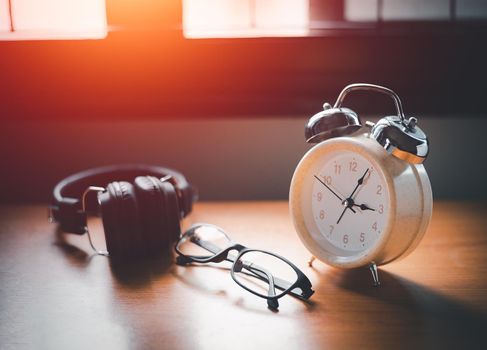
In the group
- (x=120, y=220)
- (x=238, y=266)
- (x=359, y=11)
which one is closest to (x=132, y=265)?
(x=120, y=220)

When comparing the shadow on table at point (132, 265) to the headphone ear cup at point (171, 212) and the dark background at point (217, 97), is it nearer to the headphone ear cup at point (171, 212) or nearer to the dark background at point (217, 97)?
the headphone ear cup at point (171, 212)

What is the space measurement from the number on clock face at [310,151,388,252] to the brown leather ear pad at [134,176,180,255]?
0.26 metres

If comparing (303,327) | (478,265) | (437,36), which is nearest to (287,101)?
(437,36)

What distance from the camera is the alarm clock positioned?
0.91 metres

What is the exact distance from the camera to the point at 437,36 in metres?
1.43

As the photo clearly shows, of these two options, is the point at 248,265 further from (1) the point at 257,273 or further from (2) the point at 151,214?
(2) the point at 151,214

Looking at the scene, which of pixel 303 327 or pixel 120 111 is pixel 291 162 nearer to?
pixel 120 111

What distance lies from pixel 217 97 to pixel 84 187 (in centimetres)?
39

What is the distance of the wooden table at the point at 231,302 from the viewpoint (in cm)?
79

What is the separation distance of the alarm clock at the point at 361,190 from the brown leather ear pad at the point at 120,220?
0.28 metres

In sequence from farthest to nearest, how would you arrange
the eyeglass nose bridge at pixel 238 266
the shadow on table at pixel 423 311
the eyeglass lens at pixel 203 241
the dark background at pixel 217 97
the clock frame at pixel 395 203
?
the dark background at pixel 217 97 < the eyeglass lens at pixel 203 241 < the eyeglass nose bridge at pixel 238 266 < the clock frame at pixel 395 203 < the shadow on table at pixel 423 311

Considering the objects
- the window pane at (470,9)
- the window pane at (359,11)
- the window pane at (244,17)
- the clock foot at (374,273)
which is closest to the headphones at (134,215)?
the clock foot at (374,273)

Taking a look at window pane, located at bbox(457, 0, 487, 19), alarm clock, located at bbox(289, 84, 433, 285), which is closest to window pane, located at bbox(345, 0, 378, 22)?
window pane, located at bbox(457, 0, 487, 19)

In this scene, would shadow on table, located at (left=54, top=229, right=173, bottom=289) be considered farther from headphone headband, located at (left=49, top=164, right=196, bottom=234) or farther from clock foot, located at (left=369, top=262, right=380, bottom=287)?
clock foot, located at (left=369, top=262, right=380, bottom=287)
